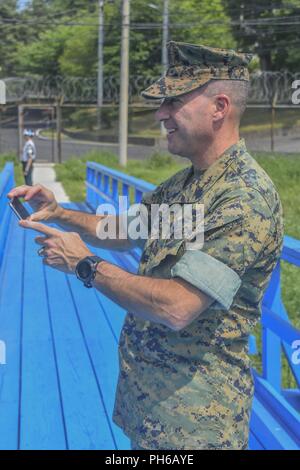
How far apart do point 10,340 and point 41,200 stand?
2674 mm

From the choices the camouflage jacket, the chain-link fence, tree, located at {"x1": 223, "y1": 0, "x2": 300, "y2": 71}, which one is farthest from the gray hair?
tree, located at {"x1": 223, "y1": 0, "x2": 300, "y2": 71}

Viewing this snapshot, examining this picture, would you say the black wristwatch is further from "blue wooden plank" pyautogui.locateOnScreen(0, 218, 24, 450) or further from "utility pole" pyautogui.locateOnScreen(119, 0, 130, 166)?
"utility pole" pyautogui.locateOnScreen(119, 0, 130, 166)

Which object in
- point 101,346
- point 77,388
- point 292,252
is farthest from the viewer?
point 101,346

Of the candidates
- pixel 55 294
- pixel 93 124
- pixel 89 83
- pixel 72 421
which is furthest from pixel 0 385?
pixel 89 83

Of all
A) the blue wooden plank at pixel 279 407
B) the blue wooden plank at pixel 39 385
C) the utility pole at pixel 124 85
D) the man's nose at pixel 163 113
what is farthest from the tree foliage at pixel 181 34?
the man's nose at pixel 163 113

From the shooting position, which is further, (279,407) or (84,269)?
(279,407)

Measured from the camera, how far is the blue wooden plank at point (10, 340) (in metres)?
3.56

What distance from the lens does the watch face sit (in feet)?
6.42

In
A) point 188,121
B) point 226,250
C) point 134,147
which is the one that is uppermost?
point 188,121

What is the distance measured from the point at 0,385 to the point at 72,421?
0.65 m

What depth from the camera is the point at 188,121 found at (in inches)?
76.2

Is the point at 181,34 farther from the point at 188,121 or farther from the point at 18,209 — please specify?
the point at 188,121

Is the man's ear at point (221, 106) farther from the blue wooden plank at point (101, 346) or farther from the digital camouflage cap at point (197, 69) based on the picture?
the blue wooden plank at point (101, 346)

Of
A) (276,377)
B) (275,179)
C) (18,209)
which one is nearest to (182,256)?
(18,209)
